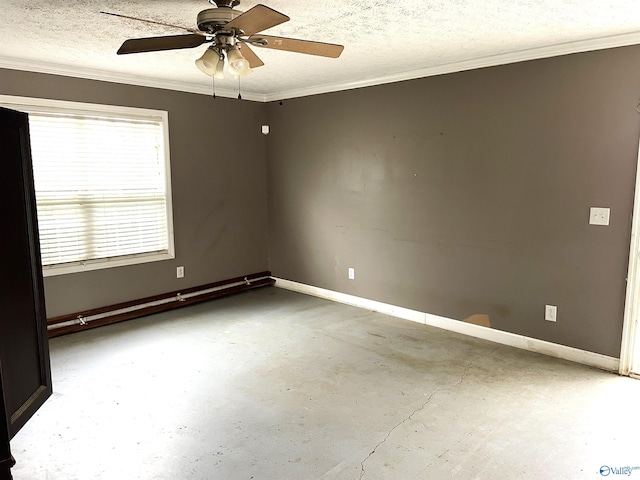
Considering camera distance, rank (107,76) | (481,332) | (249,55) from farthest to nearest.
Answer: (107,76) → (481,332) → (249,55)

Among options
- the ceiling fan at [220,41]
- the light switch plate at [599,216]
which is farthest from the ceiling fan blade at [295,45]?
the light switch plate at [599,216]

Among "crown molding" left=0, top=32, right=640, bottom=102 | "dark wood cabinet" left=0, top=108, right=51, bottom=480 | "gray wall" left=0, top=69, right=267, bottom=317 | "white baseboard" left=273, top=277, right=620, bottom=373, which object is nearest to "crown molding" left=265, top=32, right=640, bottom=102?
"crown molding" left=0, top=32, right=640, bottom=102

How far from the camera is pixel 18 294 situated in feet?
3.91

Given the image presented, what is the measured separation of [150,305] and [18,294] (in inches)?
141

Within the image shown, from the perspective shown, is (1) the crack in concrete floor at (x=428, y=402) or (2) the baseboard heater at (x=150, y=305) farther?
(2) the baseboard heater at (x=150, y=305)

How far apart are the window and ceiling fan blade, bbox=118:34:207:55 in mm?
2057

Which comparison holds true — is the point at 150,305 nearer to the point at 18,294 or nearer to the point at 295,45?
the point at 295,45

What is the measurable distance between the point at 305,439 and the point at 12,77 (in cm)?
356

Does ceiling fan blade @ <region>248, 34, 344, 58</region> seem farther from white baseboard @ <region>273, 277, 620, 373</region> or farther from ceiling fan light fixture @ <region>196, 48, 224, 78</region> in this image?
white baseboard @ <region>273, 277, 620, 373</region>

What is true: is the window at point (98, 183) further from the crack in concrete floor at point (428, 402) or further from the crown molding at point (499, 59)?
the crack in concrete floor at point (428, 402)

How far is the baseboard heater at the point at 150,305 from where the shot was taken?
13.3 feet

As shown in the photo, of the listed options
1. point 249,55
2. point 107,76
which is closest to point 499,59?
point 249,55

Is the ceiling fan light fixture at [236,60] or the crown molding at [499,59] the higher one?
the crown molding at [499,59]

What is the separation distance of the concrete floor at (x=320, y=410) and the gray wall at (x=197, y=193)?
0.53 m
